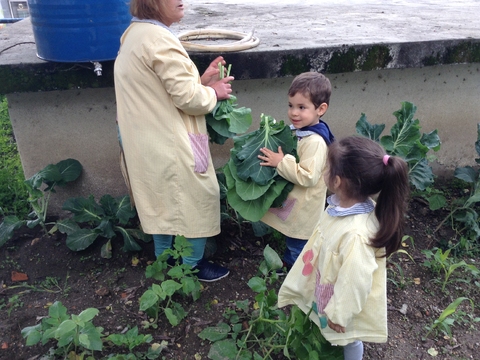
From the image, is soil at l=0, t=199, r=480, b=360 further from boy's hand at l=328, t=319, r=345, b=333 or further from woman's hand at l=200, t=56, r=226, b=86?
woman's hand at l=200, t=56, r=226, b=86

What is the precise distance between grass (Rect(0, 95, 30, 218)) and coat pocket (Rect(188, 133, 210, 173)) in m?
1.61

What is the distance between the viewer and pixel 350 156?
1.80 metres

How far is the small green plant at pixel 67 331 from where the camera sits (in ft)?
6.69

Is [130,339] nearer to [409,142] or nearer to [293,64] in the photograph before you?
[293,64]

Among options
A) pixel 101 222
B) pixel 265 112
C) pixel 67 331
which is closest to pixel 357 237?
pixel 67 331

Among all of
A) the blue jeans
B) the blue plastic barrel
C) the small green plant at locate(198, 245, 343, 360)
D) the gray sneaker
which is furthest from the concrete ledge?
the small green plant at locate(198, 245, 343, 360)

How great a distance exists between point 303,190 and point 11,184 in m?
2.48

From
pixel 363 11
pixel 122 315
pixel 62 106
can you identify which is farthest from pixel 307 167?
pixel 363 11

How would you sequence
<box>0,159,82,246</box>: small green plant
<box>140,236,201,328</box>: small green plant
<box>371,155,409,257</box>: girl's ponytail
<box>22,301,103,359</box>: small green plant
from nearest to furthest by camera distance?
<box>371,155,409,257</box>: girl's ponytail < <box>22,301,103,359</box>: small green plant < <box>140,236,201,328</box>: small green plant < <box>0,159,82,246</box>: small green plant

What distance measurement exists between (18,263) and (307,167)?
193 centimetres

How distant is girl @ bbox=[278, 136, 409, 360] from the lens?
1771mm

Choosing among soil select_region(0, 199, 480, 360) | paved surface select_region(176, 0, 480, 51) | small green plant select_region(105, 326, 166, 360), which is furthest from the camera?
paved surface select_region(176, 0, 480, 51)

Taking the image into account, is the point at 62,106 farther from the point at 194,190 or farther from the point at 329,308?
the point at 329,308

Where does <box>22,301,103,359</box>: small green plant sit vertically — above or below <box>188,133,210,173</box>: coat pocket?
below
